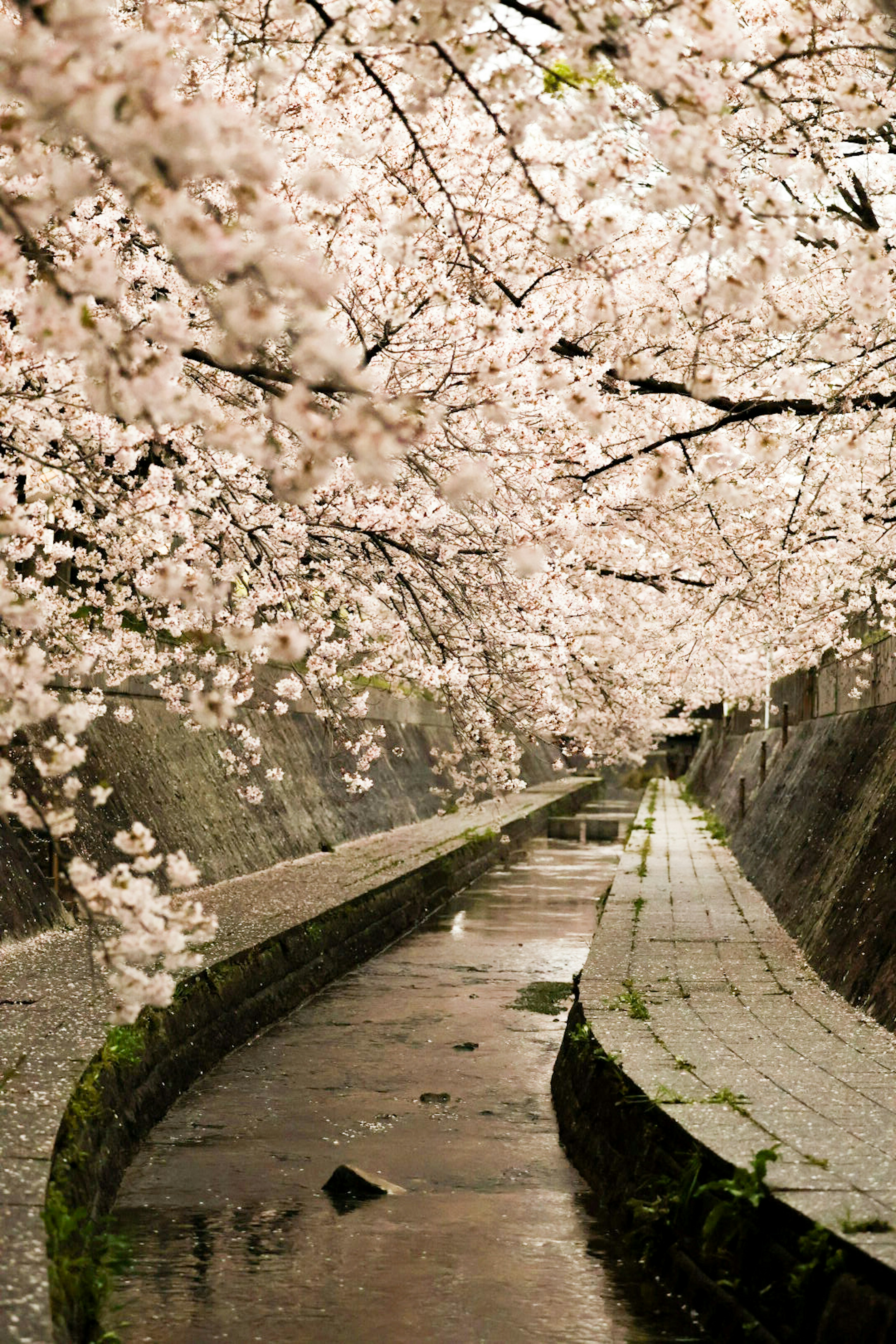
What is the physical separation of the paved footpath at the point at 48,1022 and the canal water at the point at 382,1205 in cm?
66

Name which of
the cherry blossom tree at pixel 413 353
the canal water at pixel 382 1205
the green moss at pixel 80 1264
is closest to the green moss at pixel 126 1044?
the canal water at pixel 382 1205

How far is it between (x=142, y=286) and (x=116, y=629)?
318cm

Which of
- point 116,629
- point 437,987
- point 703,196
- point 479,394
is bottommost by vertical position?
point 437,987

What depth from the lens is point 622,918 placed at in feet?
42.3

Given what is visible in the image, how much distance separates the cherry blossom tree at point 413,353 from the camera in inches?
141

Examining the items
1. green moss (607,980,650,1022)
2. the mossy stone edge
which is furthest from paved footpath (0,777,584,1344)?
green moss (607,980,650,1022)

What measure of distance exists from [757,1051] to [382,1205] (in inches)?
77.0

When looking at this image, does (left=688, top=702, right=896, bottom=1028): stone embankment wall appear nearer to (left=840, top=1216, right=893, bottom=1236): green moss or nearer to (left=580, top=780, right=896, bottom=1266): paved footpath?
(left=580, top=780, right=896, bottom=1266): paved footpath

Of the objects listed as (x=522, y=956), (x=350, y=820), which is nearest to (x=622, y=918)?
(x=522, y=956)

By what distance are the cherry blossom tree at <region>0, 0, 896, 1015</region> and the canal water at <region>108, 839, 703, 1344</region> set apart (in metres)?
1.20

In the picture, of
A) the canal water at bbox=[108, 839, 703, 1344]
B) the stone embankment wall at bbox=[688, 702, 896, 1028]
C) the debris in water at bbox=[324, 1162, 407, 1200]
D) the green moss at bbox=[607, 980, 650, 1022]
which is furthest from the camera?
the stone embankment wall at bbox=[688, 702, 896, 1028]

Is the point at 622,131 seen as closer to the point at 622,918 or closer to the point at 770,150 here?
the point at 770,150

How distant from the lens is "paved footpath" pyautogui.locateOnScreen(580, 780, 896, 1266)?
489cm

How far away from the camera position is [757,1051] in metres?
7.10
